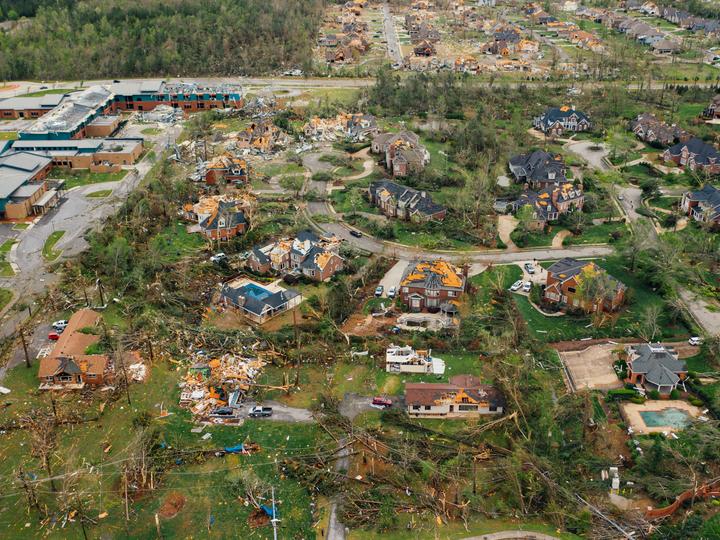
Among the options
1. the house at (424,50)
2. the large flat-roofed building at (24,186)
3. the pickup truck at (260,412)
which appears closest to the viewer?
the pickup truck at (260,412)

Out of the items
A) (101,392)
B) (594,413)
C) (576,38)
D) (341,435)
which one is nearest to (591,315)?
(594,413)

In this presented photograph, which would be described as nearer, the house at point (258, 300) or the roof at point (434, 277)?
the house at point (258, 300)

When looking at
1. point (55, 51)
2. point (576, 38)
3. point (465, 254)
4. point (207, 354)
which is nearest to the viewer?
point (207, 354)

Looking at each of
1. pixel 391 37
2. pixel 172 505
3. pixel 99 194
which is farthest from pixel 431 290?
pixel 391 37

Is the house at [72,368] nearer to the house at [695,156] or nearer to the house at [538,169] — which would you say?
the house at [538,169]

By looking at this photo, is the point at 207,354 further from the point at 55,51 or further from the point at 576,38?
the point at 576,38

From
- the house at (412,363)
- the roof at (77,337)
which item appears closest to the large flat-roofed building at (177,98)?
the roof at (77,337)

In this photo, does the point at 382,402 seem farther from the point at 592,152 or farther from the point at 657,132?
the point at 657,132
